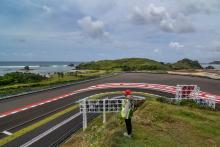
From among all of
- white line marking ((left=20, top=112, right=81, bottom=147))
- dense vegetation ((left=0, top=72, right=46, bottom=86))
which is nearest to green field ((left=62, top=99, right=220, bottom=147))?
white line marking ((left=20, top=112, right=81, bottom=147))

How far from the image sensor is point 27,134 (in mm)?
14945

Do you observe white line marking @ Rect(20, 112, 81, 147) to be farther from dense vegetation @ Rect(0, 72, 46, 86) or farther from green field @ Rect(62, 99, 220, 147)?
dense vegetation @ Rect(0, 72, 46, 86)

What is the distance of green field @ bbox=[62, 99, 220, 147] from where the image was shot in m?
12.6

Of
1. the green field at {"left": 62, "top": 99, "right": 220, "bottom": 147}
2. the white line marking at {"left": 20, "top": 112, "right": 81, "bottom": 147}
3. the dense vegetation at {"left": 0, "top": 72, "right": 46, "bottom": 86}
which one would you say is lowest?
Answer: the dense vegetation at {"left": 0, "top": 72, "right": 46, "bottom": 86}

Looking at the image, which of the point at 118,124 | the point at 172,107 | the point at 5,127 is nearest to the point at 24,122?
the point at 5,127

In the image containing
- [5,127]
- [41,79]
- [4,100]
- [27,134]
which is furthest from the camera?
[41,79]

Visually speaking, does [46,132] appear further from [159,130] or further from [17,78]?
[17,78]

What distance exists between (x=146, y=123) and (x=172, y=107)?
481 cm

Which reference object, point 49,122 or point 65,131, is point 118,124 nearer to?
point 65,131

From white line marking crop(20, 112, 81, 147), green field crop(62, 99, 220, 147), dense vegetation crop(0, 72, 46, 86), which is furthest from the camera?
dense vegetation crop(0, 72, 46, 86)

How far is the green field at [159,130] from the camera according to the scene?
1261 cm

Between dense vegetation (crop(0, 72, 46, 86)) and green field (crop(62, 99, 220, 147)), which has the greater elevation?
green field (crop(62, 99, 220, 147))

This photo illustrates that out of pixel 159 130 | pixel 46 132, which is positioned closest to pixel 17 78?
pixel 46 132

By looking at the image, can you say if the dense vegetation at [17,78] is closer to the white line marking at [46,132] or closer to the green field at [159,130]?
the white line marking at [46,132]
